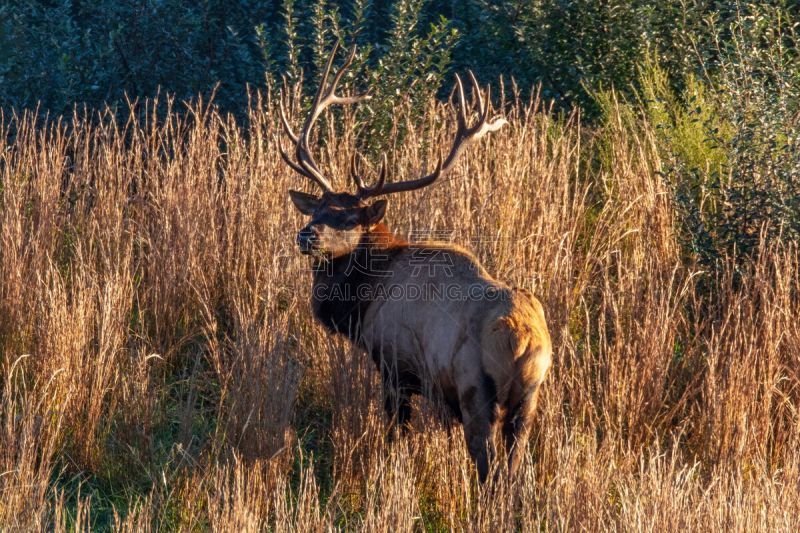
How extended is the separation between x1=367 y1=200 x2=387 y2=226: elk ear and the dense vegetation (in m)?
0.67

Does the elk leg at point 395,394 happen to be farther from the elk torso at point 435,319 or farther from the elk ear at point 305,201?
the elk ear at point 305,201

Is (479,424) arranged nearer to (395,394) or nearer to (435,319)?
(435,319)

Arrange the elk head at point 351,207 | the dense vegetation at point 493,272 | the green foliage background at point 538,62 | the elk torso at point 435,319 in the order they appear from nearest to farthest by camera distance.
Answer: the elk torso at point 435,319
the dense vegetation at point 493,272
the elk head at point 351,207
the green foliage background at point 538,62

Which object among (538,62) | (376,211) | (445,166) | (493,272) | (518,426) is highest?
(538,62)

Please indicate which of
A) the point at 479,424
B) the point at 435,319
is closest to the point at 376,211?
the point at 435,319

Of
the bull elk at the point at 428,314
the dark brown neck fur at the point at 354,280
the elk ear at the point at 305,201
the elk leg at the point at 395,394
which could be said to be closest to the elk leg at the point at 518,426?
the bull elk at the point at 428,314

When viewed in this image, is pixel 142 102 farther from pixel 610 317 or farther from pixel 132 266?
pixel 610 317

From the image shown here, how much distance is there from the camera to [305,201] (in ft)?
18.4

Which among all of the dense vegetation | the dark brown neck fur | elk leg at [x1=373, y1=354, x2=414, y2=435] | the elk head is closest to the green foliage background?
the dense vegetation

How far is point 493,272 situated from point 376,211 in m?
0.96

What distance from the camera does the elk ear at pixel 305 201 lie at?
221 inches

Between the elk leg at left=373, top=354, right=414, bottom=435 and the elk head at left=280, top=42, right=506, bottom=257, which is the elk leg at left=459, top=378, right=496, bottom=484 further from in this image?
the elk head at left=280, top=42, right=506, bottom=257

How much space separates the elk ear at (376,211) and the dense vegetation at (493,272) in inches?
26.2

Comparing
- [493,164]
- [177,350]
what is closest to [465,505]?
[177,350]
